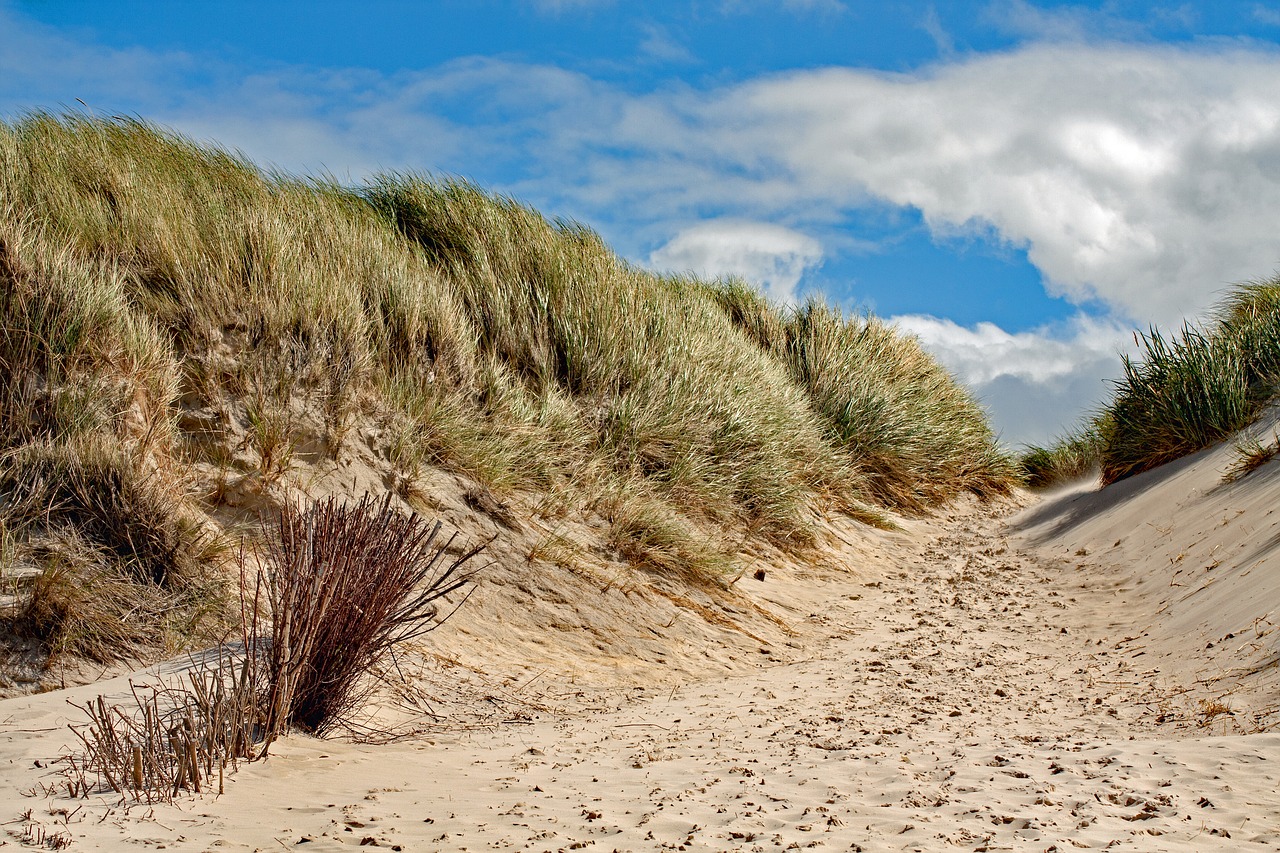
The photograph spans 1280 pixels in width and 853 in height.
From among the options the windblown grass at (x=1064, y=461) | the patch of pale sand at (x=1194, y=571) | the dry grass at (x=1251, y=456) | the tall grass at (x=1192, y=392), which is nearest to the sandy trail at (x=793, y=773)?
the patch of pale sand at (x=1194, y=571)

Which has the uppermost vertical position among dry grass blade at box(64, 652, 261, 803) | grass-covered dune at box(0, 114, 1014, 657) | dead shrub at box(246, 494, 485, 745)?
grass-covered dune at box(0, 114, 1014, 657)

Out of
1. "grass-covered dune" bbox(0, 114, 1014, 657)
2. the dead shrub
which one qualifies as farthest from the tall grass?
the dead shrub

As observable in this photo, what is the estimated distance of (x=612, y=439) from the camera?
31.1 feet

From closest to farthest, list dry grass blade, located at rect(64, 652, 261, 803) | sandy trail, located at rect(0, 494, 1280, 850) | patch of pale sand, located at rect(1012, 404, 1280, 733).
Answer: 1. sandy trail, located at rect(0, 494, 1280, 850)
2. dry grass blade, located at rect(64, 652, 261, 803)
3. patch of pale sand, located at rect(1012, 404, 1280, 733)

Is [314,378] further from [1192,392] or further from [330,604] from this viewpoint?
[1192,392]

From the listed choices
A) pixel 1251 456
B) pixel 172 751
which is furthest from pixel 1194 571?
pixel 172 751

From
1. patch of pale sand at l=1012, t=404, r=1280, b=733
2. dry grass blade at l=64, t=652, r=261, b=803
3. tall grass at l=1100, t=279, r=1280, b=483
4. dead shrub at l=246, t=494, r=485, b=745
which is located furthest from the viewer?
tall grass at l=1100, t=279, r=1280, b=483

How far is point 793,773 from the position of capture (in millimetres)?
4504

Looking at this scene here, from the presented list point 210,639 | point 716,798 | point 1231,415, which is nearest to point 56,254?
point 210,639

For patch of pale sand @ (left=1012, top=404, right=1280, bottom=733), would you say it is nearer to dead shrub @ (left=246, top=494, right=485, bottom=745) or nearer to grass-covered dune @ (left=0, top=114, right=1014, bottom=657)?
grass-covered dune @ (left=0, top=114, right=1014, bottom=657)

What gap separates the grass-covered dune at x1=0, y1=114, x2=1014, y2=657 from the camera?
20.7ft

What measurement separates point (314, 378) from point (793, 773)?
4892 mm

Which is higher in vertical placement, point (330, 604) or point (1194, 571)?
point (330, 604)

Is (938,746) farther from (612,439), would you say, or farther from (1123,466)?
(1123,466)
